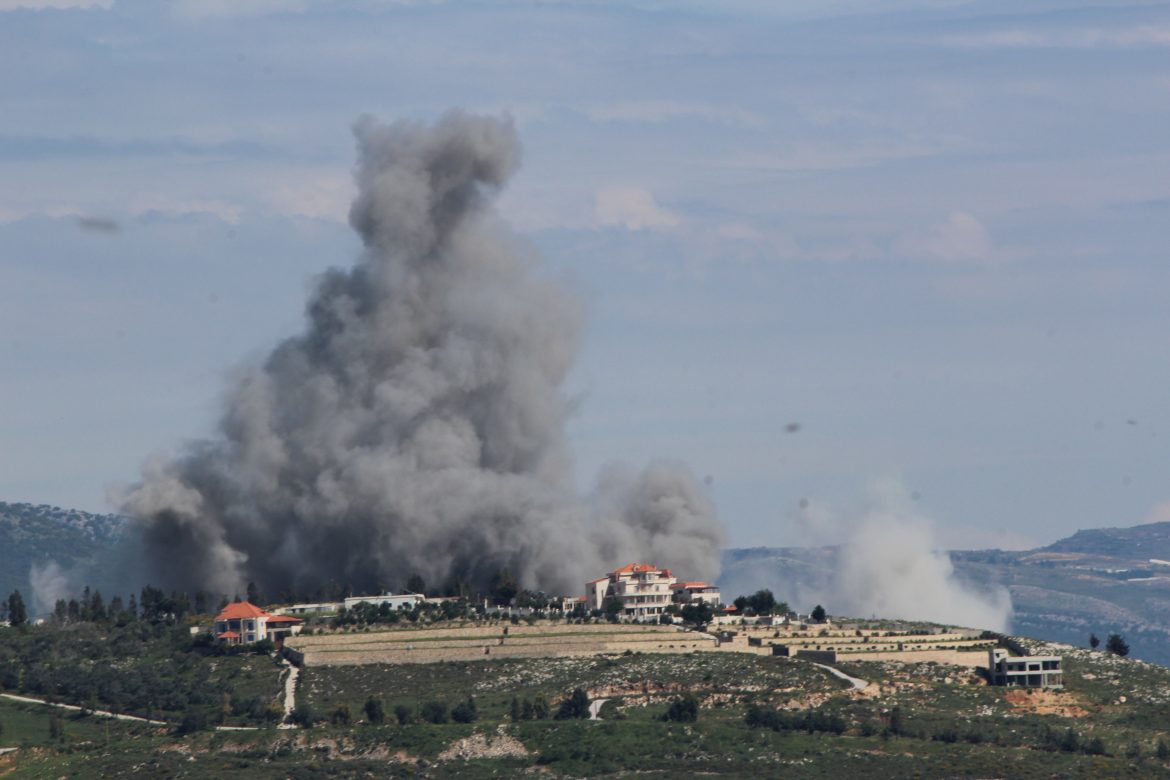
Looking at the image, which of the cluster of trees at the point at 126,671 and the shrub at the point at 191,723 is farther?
the cluster of trees at the point at 126,671

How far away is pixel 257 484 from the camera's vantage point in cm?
14338

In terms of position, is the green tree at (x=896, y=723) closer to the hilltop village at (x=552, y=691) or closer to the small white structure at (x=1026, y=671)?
the hilltop village at (x=552, y=691)

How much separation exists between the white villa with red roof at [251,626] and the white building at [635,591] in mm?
18329

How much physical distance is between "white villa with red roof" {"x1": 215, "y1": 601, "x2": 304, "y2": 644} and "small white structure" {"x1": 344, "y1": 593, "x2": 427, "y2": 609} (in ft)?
20.1

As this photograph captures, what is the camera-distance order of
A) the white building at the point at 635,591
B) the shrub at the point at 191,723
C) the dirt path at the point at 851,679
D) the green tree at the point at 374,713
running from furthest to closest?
1. the white building at the point at 635,591
2. the dirt path at the point at 851,679
3. the green tree at the point at 374,713
4. the shrub at the point at 191,723

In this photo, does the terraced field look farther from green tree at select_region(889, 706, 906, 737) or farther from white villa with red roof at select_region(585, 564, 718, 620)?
green tree at select_region(889, 706, 906, 737)

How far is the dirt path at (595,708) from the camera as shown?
10738 cm

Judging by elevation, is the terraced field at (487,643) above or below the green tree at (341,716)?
above

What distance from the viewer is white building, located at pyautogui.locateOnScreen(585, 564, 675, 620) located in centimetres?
13138

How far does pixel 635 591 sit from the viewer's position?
132500mm

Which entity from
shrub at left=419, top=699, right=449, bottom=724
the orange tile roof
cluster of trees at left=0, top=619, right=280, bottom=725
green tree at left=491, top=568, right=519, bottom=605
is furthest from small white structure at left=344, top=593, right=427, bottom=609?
shrub at left=419, top=699, right=449, bottom=724

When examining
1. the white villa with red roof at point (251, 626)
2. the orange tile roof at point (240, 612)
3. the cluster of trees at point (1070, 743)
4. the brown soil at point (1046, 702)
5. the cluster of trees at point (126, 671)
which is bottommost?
the cluster of trees at point (1070, 743)

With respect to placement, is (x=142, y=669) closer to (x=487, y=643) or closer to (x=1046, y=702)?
(x=487, y=643)

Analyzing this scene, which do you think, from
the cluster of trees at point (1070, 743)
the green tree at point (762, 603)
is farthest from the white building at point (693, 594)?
the cluster of trees at point (1070, 743)
